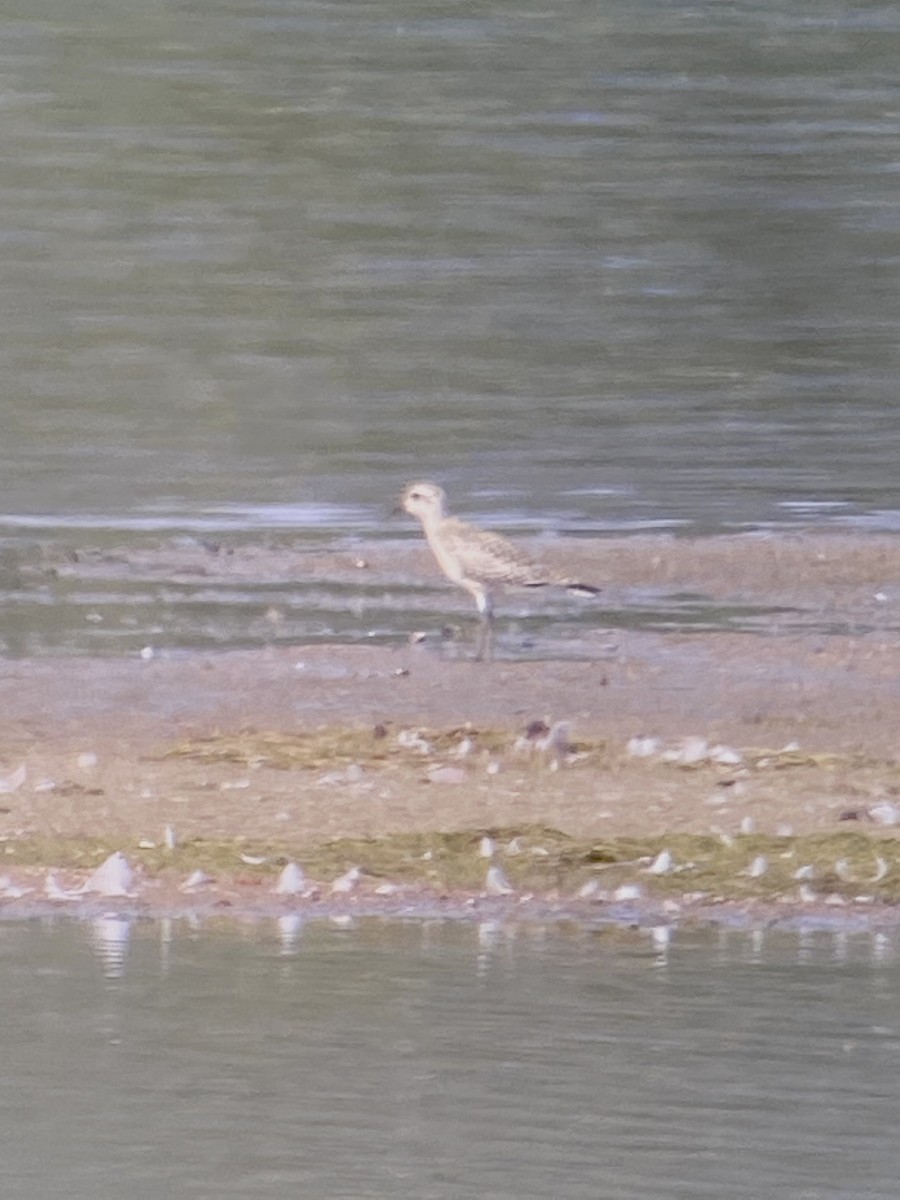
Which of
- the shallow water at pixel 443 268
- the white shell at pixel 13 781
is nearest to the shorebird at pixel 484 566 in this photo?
the shallow water at pixel 443 268

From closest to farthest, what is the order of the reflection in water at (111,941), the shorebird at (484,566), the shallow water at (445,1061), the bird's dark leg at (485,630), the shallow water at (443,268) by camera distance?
the shallow water at (445,1061) → the reflection in water at (111,941) → the bird's dark leg at (485,630) → the shorebird at (484,566) → the shallow water at (443,268)

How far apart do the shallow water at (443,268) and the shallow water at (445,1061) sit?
4560 mm

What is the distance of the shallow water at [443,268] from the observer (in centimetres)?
1507

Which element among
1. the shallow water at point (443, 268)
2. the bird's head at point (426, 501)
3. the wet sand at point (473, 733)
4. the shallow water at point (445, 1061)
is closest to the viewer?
the shallow water at point (445, 1061)

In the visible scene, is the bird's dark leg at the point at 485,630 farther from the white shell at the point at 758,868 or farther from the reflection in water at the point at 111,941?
the reflection in water at the point at 111,941

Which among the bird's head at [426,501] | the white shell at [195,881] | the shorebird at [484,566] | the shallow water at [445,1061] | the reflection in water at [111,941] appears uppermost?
the bird's head at [426,501]

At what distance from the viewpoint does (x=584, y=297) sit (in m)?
19.9

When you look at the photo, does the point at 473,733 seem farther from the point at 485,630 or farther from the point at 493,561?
the point at 493,561

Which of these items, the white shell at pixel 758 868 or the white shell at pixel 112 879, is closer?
the white shell at pixel 112 879

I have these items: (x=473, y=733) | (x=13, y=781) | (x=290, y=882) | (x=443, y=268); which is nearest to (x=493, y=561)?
(x=473, y=733)

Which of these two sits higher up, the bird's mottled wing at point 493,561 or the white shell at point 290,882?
the bird's mottled wing at point 493,561

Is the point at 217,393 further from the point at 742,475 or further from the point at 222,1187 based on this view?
the point at 222,1187

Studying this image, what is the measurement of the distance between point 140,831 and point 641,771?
1500mm

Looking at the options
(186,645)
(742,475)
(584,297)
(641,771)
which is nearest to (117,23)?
(584,297)
